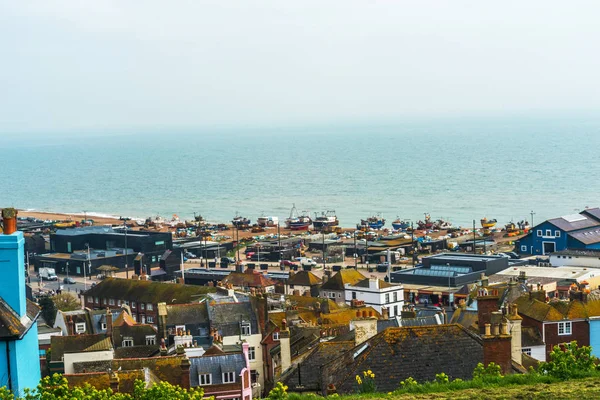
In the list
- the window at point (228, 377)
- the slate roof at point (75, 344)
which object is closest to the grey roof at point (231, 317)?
the slate roof at point (75, 344)

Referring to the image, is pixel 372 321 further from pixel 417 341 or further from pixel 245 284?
pixel 245 284

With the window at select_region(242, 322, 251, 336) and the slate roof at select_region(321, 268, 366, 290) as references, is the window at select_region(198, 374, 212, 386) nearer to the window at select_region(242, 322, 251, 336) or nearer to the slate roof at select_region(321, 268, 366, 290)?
the window at select_region(242, 322, 251, 336)

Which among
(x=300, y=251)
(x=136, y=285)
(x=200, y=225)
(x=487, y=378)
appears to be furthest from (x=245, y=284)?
(x=200, y=225)

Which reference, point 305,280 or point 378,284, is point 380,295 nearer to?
point 378,284

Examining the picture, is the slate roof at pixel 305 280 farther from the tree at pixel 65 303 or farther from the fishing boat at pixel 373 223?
the fishing boat at pixel 373 223

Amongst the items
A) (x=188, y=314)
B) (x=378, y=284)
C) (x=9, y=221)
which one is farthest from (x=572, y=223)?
(x=9, y=221)

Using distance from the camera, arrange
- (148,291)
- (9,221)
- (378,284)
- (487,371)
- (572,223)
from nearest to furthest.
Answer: (9,221) → (487,371) → (378,284) → (148,291) → (572,223)
